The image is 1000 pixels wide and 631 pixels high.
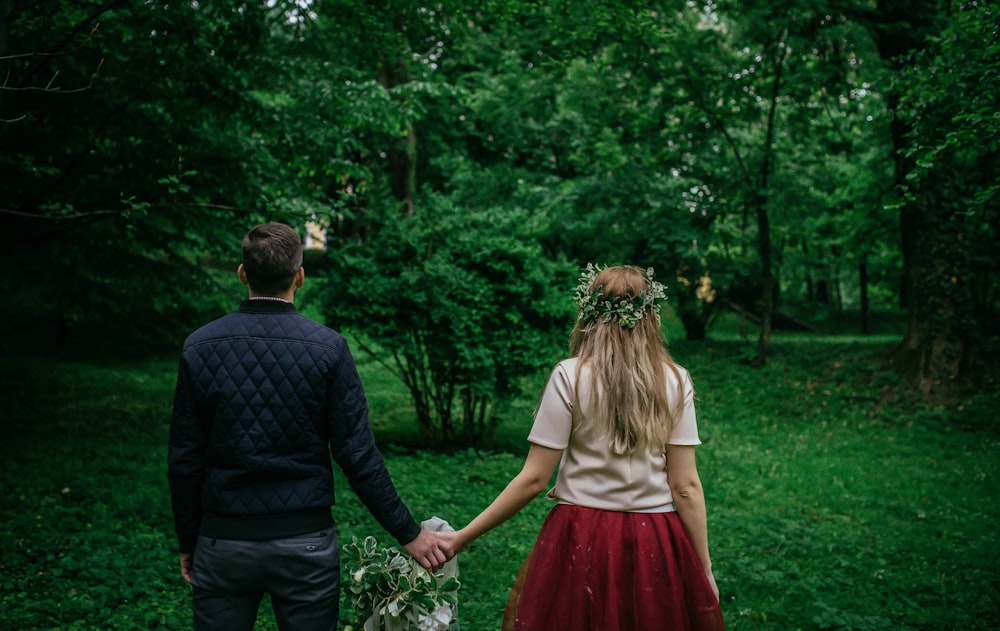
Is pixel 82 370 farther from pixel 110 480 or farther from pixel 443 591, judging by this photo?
pixel 443 591

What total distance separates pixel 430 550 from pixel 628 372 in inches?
44.2

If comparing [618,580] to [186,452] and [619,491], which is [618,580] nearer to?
[619,491]

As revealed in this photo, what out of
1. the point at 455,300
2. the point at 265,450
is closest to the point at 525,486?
the point at 265,450

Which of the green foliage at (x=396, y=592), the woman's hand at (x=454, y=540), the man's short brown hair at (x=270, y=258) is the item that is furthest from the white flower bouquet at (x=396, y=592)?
the man's short brown hair at (x=270, y=258)

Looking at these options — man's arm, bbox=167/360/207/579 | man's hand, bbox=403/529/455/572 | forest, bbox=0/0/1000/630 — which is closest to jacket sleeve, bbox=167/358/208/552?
man's arm, bbox=167/360/207/579

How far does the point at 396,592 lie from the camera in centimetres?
314

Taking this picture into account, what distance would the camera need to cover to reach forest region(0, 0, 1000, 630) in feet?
24.4

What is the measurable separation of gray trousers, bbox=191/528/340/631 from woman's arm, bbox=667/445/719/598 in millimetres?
1319

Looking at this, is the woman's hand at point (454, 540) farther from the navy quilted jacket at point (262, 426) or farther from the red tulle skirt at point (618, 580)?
the navy quilted jacket at point (262, 426)

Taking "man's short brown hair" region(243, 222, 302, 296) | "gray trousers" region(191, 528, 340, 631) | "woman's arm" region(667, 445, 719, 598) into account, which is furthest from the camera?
"woman's arm" region(667, 445, 719, 598)

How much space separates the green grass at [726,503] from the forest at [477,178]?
0.63ft

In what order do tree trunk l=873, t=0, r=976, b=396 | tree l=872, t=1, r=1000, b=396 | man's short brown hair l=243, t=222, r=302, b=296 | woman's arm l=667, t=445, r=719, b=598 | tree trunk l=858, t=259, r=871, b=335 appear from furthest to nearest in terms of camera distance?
tree trunk l=858, t=259, r=871, b=335, tree trunk l=873, t=0, r=976, b=396, tree l=872, t=1, r=1000, b=396, woman's arm l=667, t=445, r=719, b=598, man's short brown hair l=243, t=222, r=302, b=296

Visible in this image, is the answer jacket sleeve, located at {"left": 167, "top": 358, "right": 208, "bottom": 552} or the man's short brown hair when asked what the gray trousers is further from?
the man's short brown hair

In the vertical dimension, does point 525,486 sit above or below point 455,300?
below
